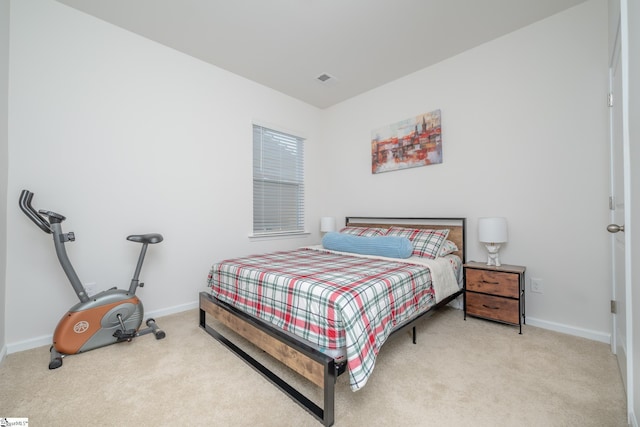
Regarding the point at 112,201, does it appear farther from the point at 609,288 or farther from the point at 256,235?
the point at 609,288

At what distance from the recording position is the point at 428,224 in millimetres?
3260

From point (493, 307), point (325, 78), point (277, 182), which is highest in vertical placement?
point (325, 78)

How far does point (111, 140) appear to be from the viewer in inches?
98.6

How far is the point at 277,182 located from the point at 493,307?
2953 millimetres

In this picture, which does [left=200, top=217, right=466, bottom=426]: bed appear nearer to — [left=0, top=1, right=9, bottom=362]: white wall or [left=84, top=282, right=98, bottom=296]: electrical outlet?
[left=84, top=282, right=98, bottom=296]: electrical outlet

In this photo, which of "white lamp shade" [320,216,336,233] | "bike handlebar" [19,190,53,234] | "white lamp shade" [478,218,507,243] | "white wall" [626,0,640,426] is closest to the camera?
"white wall" [626,0,640,426]

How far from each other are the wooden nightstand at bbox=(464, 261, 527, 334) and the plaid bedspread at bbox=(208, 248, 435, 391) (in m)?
0.60

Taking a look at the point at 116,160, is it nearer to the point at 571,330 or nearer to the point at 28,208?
the point at 28,208

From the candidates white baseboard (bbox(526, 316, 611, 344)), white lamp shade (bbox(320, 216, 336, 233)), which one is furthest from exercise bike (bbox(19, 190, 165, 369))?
white baseboard (bbox(526, 316, 611, 344))

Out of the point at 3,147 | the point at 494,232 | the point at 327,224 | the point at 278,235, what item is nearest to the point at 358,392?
the point at 494,232

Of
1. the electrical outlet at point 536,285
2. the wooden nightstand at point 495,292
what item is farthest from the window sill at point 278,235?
the electrical outlet at point 536,285

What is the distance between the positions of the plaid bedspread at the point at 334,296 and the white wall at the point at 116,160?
36.0 inches

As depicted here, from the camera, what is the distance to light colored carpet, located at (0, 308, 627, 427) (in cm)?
138

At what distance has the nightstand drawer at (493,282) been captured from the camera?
7.73 ft
